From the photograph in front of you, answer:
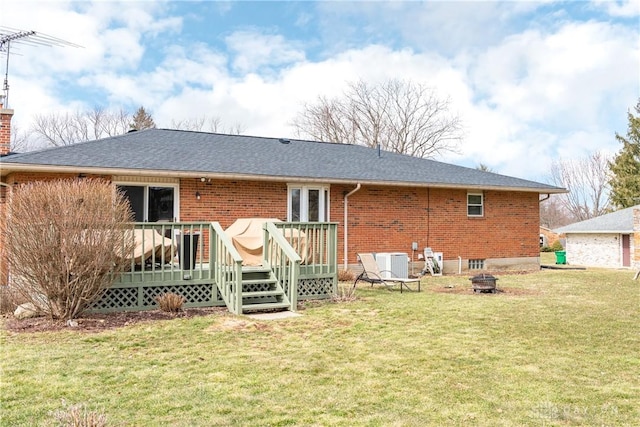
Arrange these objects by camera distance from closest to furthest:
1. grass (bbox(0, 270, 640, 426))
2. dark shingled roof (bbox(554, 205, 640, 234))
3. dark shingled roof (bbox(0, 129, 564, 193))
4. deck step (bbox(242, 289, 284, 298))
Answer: grass (bbox(0, 270, 640, 426))
deck step (bbox(242, 289, 284, 298))
dark shingled roof (bbox(0, 129, 564, 193))
dark shingled roof (bbox(554, 205, 640, 234))

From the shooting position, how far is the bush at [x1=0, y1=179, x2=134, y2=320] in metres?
7.02

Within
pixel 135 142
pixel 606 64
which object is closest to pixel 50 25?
pixel 135 142

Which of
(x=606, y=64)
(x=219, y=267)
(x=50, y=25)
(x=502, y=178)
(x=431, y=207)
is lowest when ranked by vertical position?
(x=219, y=267)

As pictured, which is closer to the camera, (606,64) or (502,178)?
(606,64)

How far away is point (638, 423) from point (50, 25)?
1835 centimetres

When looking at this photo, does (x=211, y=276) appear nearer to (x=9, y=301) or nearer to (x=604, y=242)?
(x=9, y=301)

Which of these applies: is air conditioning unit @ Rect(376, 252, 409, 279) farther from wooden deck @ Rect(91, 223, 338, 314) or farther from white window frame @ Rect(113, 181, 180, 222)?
white window frame @ Rect(113, 181, 180, 222)

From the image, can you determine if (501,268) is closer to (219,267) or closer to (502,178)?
(502,178)

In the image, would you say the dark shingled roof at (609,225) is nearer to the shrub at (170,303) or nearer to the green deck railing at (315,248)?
the green deck railing at (315,248)

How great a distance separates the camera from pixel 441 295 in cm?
1066

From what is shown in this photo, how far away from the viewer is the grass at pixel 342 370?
160 inches

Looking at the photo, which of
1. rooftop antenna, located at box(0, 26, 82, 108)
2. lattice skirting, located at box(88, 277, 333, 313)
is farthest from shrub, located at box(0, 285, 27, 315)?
rooftop antenna, located at box(0, 26, 82, 108)

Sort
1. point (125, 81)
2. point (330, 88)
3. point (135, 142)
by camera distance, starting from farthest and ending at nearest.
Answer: point (330, 88)
point (125, 81)
point (135, 142)

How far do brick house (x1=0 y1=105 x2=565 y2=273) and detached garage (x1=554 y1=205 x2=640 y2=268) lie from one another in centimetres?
794
